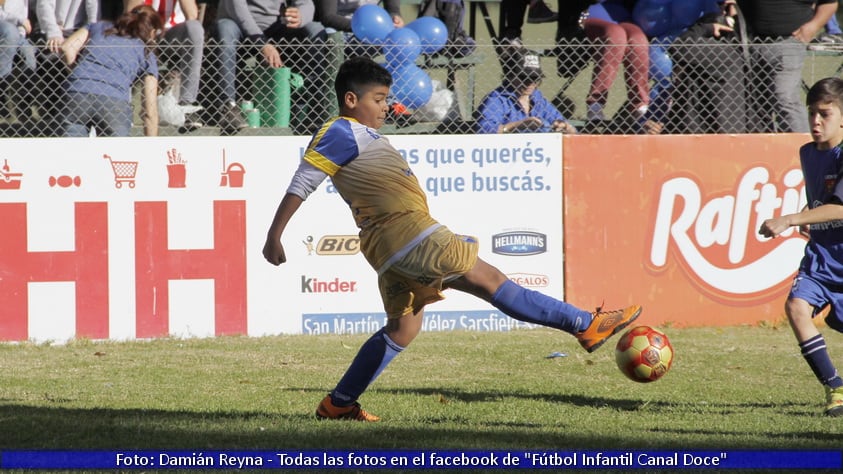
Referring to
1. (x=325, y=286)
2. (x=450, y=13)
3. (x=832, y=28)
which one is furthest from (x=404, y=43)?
(x=832, y=28)

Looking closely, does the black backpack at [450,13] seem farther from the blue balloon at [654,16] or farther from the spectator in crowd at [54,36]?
the spectator in crowd at [54,36]

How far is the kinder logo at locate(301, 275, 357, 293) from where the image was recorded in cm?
1020

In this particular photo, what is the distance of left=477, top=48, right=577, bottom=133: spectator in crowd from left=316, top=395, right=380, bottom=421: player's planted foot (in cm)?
534

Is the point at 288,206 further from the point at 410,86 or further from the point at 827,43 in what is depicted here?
the point at 827,43

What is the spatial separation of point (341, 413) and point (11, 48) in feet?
19.4

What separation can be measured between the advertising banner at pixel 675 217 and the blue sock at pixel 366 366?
4.92 m

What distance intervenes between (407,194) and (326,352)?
3.57m

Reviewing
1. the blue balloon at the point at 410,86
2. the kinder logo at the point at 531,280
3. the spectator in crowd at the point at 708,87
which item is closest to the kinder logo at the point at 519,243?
the kinder logo at the point at 531,280

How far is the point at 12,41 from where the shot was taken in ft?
33.9

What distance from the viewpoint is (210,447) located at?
17.0 feet

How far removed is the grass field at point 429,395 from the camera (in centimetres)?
545

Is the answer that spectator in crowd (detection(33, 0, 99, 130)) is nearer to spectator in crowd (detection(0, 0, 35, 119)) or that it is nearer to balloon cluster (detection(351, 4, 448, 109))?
spectator in crowd (detection(0, 0, 35, 119))

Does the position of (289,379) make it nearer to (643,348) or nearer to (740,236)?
(643,348)

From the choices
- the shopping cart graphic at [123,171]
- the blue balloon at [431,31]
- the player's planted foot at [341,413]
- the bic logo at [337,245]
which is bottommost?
the bic logo at [337,245]
